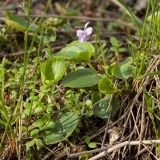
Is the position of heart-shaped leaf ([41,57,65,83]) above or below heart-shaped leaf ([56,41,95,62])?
below

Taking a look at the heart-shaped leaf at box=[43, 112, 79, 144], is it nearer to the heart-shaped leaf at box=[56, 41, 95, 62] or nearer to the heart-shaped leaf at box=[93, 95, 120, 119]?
the heart-shaped leaf at box=[93, 95, 120, 119]

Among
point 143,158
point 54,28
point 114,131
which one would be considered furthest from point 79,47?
point 54,28

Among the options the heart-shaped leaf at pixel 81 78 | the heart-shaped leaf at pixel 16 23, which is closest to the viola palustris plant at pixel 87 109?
the heart-shaped leaf at pixel 81 78

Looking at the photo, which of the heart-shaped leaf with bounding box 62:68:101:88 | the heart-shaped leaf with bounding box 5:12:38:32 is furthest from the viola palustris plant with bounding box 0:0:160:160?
the heart-shaped leaf with bounding box 5:12:38:32

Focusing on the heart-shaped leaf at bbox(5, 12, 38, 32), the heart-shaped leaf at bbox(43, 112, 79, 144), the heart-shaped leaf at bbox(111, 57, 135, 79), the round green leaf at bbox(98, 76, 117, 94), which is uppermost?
the heart-shaped leaf at bbox(5, 12, 38, 32)

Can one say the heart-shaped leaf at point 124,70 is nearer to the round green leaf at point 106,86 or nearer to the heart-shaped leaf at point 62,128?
the round green leaf at point 106,86

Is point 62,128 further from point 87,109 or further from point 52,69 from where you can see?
point 52,69

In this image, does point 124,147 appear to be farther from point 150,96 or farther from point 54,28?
point 54,28
